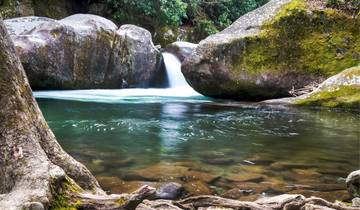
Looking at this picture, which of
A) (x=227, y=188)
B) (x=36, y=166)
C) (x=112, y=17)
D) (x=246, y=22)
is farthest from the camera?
(x=112, y=17)

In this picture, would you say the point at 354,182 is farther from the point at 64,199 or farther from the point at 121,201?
the point at 64,199

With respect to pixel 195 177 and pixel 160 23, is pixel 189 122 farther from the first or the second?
pixel 160 23

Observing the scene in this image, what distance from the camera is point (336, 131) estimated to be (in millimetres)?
8680

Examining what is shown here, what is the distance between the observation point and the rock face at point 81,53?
13883 millimetres

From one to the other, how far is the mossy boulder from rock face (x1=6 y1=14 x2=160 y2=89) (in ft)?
20.5

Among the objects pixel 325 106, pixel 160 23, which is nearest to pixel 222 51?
pixel 325 106

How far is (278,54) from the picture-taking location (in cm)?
1355

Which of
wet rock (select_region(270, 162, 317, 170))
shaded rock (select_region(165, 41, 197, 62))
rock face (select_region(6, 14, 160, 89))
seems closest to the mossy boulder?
wet rock (select_region(270, 162, 317, 170))

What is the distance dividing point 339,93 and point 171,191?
8.30 metres

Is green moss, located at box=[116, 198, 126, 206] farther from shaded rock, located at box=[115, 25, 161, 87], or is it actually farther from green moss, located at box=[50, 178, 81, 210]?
shaded rock, located at box=[115, 25, 161, 87]

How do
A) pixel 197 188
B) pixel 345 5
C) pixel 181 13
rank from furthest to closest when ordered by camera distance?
pixel 181 13, pixel 345 5, pixel 197 188

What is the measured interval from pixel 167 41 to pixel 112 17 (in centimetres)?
265

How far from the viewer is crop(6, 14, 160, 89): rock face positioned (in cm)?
1388

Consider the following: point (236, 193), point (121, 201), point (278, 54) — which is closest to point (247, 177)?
point (236, 193)
